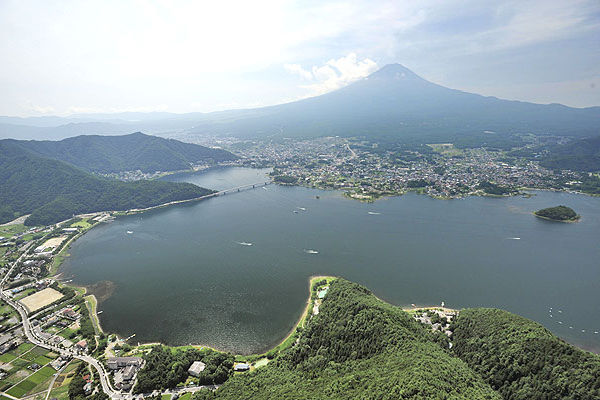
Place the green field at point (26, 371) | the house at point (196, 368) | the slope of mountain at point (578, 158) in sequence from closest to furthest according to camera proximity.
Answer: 1. the green field at point (26, 371)
2. the house at point (196, 368)
3. the slope of mountain at point (578, 158)

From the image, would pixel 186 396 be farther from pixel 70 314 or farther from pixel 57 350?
pixel 70 314

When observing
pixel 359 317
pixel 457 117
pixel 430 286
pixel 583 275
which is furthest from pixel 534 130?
pixel 359 317

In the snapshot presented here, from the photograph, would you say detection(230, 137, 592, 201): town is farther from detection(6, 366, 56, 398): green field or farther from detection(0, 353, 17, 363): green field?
detection(0, 353, 17, 363): green field

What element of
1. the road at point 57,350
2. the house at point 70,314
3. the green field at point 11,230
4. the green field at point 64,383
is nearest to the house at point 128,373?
the road at point 57,350

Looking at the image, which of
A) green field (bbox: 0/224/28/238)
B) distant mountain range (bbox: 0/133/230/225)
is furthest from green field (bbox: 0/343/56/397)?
distant mountain range (bbox: 0/133/230/225)

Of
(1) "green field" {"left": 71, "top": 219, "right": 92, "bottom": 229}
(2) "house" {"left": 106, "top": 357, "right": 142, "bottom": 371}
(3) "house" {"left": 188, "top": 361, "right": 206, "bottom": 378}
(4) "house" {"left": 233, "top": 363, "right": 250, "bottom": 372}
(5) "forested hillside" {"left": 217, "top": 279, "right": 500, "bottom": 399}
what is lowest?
(4) "house" {"left": 233, "top": 363, "right": 250, "bottom": 372}

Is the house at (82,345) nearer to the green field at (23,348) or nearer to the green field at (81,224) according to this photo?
the green field at (23,348)
